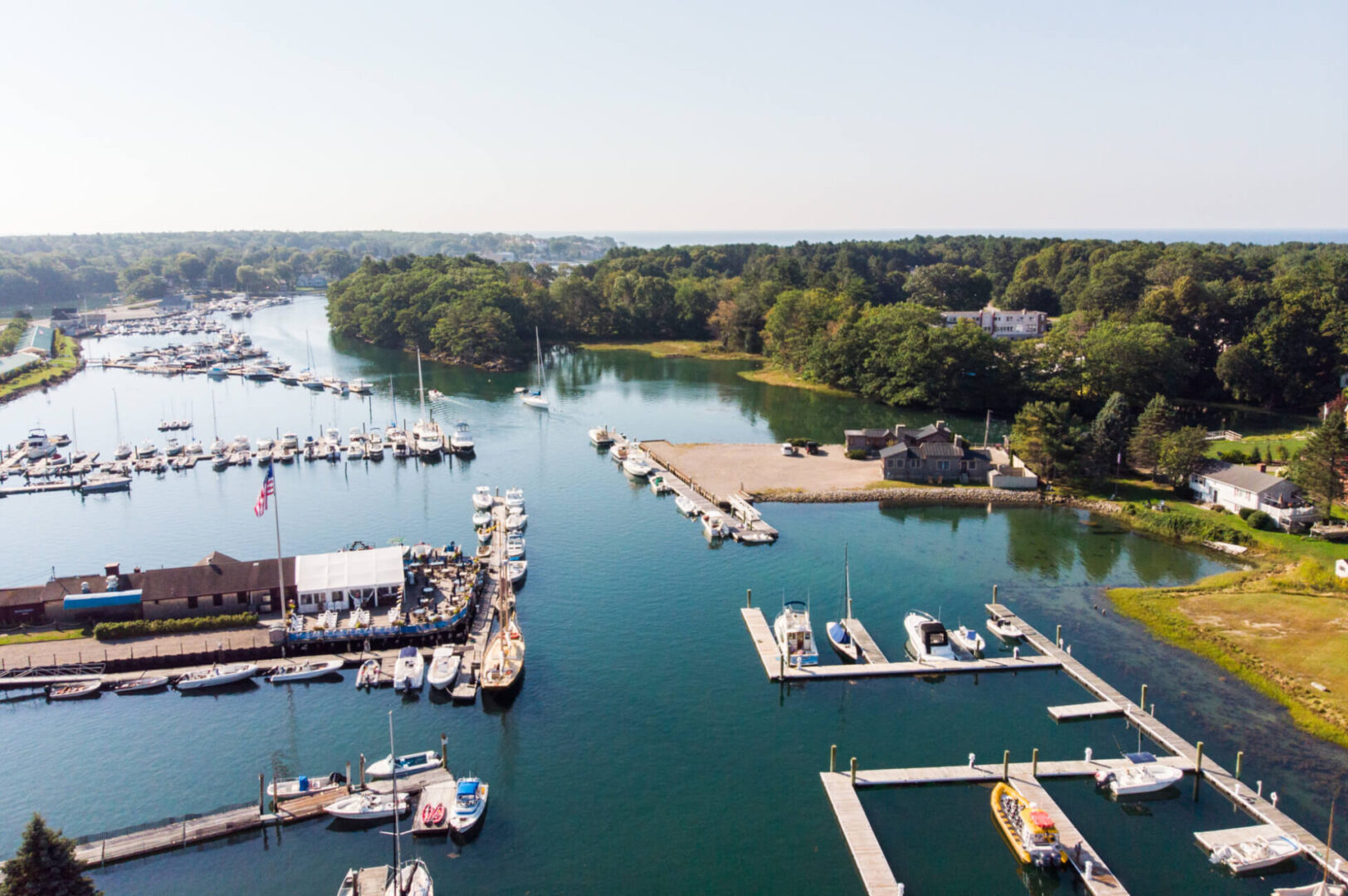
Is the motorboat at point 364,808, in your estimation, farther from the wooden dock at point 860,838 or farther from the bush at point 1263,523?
the bush at point 1263,523

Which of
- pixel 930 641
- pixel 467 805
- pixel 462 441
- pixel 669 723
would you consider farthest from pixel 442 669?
pixel 462 441

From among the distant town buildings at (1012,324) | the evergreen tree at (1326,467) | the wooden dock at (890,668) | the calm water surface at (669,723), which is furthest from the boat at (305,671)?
the distant town buildings at (1012,324)

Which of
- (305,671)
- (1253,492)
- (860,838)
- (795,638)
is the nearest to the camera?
(860,838)

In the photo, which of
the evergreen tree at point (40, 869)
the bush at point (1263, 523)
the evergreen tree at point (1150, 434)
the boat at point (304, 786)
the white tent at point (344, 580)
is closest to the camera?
the evergreen tree at point (40, 869)

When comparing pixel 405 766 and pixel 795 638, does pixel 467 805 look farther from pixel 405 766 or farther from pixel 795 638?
pixel 795 638

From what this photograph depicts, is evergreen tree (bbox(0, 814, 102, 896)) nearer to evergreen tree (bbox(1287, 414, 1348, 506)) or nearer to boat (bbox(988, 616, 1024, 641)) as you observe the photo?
boat (bbox(988, 616, 1024, 641))

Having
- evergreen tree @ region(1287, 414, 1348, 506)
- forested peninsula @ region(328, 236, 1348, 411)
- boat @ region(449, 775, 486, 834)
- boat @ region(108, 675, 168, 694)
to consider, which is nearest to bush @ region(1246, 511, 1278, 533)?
evergreen tree @ region(1287, 414, 1348, 506)

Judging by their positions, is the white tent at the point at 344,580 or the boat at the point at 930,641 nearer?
the boat at the point at 930,641
